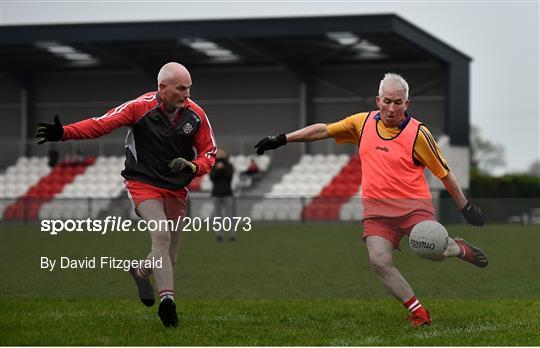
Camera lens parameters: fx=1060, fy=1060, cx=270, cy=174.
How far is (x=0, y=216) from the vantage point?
106 ft

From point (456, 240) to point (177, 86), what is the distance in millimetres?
2833

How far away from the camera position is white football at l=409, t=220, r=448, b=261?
29.2 feet

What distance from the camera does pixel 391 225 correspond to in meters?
9.18

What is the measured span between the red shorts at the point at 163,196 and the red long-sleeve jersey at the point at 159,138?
52 mm

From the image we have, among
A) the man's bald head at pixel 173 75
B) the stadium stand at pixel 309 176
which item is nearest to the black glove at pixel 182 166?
the man's bald head at pixel 173 75

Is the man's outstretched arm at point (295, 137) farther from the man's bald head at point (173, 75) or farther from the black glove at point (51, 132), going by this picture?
the black glove at point (51, 132)

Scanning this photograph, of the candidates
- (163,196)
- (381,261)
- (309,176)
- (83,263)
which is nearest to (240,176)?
(309,176)

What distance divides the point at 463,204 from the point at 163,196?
2.65 metres

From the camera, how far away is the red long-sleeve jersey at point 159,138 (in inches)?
356

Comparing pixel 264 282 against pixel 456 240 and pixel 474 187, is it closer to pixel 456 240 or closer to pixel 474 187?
pixel 456 240

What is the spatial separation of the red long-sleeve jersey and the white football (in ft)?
6.08

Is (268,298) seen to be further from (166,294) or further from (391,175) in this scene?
(391,175)

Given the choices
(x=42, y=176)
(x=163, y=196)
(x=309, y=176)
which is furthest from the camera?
(x=42, y=176)

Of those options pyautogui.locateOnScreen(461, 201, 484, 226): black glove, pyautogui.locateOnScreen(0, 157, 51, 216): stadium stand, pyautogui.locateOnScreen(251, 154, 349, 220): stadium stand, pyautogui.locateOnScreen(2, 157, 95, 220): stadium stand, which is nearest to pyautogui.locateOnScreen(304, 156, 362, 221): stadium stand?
pyautogui.locateOnScreen(251, 154, 349, 220): stadium stand
